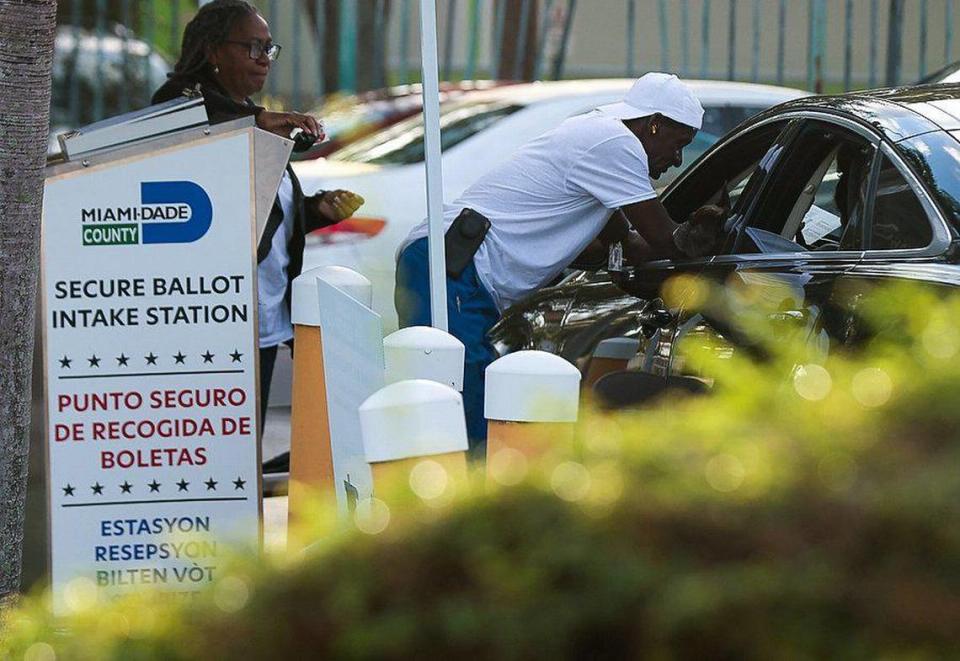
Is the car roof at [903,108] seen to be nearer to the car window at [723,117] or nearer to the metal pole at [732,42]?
the car window at [723,117]

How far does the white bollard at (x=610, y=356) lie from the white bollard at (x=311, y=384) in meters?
0.72

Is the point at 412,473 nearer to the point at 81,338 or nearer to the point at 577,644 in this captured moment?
the point at 577,644

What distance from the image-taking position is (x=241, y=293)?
4.32 meters

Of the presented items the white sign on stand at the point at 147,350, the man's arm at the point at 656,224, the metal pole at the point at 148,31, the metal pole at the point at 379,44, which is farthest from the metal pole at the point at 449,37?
the white sign on stand at the point at 147,350

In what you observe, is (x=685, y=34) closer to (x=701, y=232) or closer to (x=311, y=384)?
(x=701, y=232)

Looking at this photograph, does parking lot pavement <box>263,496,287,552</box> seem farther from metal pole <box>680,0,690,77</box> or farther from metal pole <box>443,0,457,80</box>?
metal pole <box>680,0,690,77</box>

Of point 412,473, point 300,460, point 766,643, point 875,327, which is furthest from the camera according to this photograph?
point 300,460

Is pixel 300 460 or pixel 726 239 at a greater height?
pixel 726 239

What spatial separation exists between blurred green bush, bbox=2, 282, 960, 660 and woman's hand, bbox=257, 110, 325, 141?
3266 mm

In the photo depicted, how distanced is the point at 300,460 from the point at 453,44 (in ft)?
35.8

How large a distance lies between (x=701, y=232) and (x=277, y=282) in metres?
1.29

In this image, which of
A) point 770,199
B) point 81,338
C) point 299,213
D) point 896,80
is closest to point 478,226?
point 299,213

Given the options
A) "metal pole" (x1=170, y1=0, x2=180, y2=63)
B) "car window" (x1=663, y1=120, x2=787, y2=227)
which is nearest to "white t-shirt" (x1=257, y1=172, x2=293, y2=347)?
"car window" (x1=663, y1=120, x2=787, y2=227)

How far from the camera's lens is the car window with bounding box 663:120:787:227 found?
4938 mm
